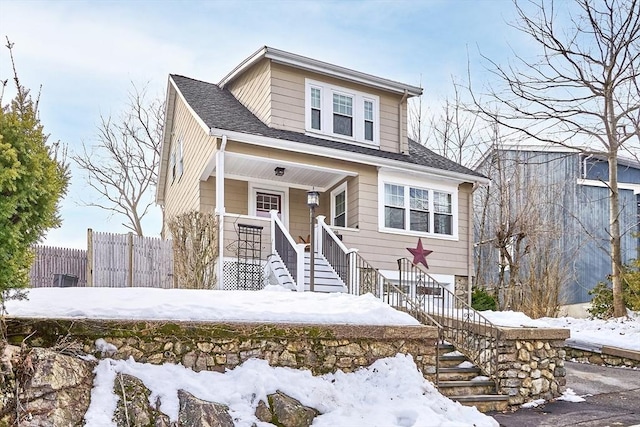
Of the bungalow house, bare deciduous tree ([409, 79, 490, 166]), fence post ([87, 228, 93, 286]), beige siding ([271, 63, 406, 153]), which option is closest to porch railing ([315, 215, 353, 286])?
the bungalow house

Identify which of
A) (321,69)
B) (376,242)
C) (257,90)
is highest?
(321,69)

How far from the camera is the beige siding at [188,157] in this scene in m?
12.9

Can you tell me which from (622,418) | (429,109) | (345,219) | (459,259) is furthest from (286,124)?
(429,109)

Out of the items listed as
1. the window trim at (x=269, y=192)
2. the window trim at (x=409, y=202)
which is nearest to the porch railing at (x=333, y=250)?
the window trim at (x=409, y=202)

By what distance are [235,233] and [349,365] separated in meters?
5.60

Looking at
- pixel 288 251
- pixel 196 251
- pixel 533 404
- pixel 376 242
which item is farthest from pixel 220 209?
pixel 533 404

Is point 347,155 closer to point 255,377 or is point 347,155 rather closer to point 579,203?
point 255,377

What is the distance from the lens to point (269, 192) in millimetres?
14055

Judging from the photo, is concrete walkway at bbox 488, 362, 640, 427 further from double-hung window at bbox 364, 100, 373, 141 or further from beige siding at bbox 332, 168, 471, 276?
double-hung window at bbox 364, 100, 373, 141

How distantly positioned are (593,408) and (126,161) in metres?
20.8

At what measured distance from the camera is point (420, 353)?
705cm

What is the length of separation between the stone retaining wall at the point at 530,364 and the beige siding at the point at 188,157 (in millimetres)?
6800

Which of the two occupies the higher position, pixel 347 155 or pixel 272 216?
pixel 347 155

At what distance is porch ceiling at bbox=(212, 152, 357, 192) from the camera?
12.4 metres
